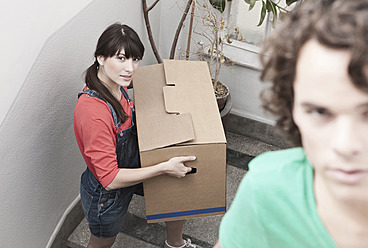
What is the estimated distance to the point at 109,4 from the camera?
2.28 metres

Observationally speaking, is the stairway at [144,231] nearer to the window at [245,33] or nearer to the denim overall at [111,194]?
the denim overall at [111,194]

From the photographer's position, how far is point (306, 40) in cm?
63

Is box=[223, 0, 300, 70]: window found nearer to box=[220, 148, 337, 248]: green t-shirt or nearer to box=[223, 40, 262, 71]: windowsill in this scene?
box=[223, 40, 262, 71]: windowsill

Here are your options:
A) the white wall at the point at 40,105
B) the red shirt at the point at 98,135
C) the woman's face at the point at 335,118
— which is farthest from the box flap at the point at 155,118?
the woman's face at the point at 335,118

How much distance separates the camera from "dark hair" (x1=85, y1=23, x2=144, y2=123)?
1.78m

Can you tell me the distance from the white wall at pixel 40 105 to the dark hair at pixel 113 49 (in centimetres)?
21

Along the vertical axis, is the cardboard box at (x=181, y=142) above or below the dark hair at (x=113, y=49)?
below

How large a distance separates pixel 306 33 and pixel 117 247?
198cm

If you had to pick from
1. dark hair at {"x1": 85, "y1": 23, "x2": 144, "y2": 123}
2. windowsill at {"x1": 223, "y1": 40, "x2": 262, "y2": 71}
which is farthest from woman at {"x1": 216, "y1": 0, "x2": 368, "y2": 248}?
windowsill at {"x1": 223, "y1": 40, "x2": 262, "y2": 71}

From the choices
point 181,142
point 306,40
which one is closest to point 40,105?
point 181,142

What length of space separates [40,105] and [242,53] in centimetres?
136

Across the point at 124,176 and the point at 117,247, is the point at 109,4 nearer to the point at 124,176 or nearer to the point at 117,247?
the point at 124,176

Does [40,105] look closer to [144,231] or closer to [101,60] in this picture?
[101,60]

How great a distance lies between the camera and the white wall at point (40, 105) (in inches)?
68.1
